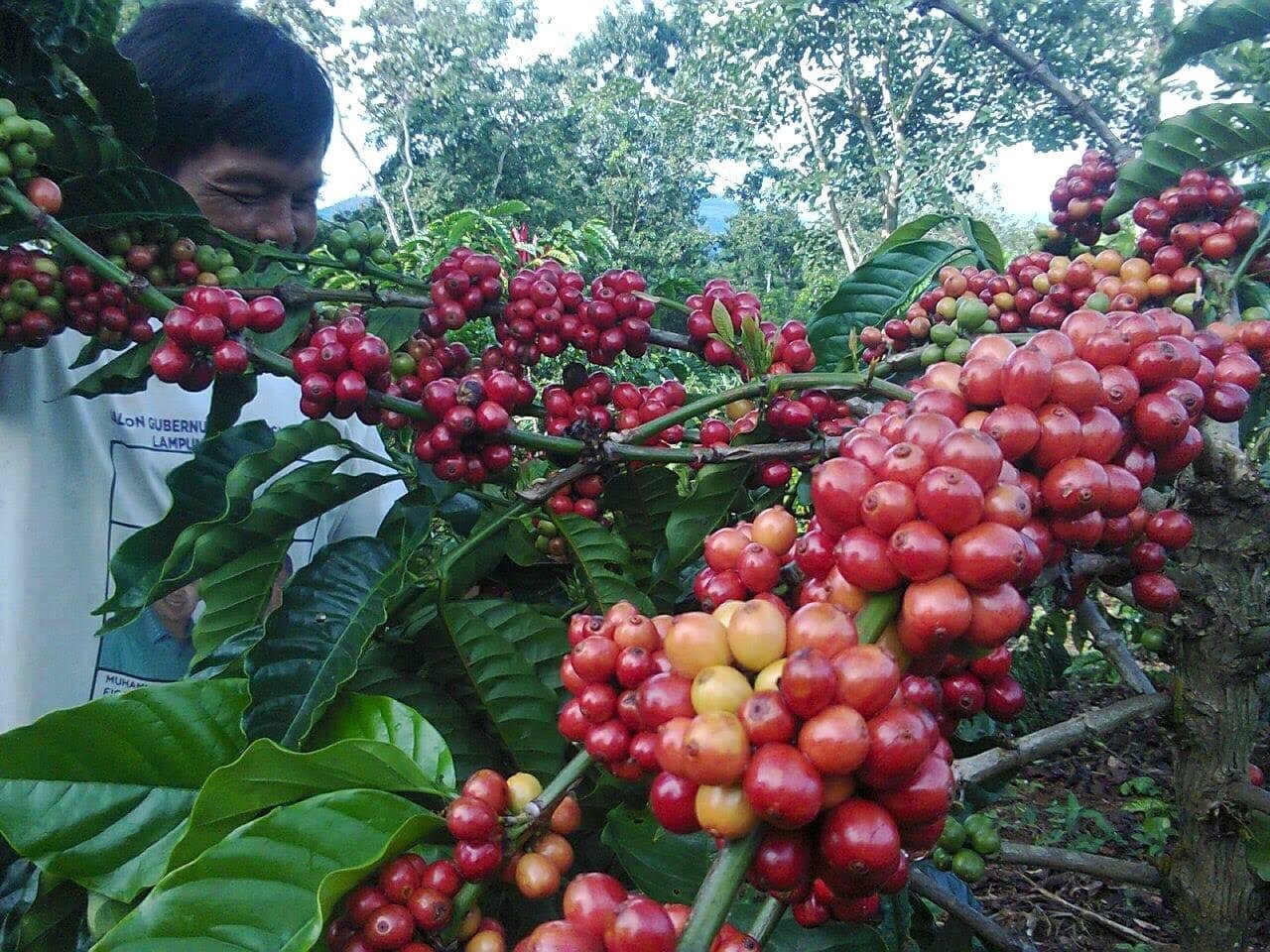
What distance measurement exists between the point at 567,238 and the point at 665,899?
7.76 metres

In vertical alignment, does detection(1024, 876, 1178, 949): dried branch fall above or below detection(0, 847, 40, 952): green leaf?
below

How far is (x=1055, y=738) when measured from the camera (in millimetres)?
1000

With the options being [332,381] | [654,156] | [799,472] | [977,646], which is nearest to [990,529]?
[977,646]

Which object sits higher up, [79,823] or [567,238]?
[567,238]

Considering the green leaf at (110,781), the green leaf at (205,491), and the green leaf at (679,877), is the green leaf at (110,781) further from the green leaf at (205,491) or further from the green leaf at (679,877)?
the green leaf at (679,877)

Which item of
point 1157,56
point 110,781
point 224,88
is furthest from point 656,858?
point 1157,56

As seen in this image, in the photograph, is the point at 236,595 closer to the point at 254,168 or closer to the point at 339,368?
the point at 339,368

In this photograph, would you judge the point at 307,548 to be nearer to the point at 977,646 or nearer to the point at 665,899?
the point at 665,899

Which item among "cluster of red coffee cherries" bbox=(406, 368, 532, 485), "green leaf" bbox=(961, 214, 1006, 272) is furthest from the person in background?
"green leaf" bbox=(961, 214, 1006, 272)

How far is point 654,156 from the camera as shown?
17531 millimetres

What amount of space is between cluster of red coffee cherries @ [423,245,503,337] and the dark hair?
563mm

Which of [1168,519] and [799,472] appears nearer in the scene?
[1168,519]

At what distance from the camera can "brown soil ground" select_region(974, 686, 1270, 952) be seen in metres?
2.58

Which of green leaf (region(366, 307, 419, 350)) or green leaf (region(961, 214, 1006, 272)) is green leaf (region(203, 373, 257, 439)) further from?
green leaf (region(961, 214, 1006, 272))
